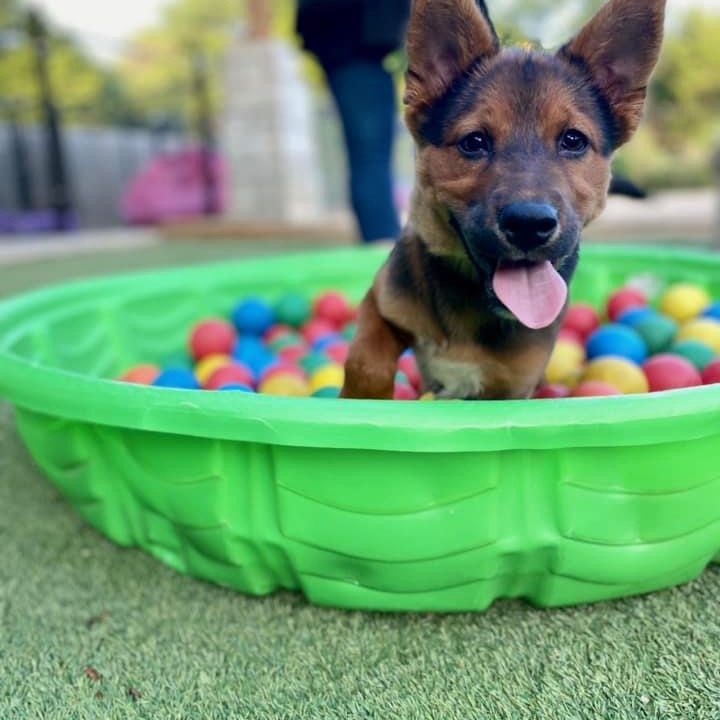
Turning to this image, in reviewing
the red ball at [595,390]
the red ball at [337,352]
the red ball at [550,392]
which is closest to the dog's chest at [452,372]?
the red ball at [550,392]

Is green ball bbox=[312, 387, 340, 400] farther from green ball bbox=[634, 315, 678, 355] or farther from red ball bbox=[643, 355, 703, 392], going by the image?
green ball bbox=[634, 315, 678, 355]

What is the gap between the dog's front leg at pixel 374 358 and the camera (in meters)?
1.73

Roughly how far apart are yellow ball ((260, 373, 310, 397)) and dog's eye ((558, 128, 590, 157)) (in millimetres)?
1053

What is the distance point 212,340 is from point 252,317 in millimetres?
309

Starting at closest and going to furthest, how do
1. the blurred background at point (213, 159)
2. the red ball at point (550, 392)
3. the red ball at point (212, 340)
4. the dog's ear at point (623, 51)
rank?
the dog's ear at point (623, 51) < the red ball at point (550, 392) < the red ball at point (212, 340) < the blurred background at point (213, 159)

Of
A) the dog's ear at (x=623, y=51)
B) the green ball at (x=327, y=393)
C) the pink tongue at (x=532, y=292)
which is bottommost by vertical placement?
the green ball at (x=327, y=393)

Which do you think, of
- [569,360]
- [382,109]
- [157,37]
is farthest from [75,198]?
[157,37]

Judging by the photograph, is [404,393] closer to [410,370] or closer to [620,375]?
[410,370]

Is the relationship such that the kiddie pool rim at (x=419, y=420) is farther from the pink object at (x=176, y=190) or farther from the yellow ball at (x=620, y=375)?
the pink object at (x=176, y=190)

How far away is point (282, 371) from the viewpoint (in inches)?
95.2

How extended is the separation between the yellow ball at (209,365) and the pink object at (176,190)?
909cm

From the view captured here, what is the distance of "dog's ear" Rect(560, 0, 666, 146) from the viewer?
1515mm

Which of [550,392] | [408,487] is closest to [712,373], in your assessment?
[550,392]

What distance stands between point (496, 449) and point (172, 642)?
2.31 ft
